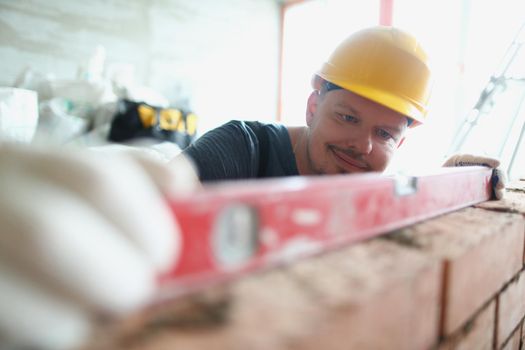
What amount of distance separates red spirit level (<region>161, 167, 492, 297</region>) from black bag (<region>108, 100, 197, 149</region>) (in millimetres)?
2446

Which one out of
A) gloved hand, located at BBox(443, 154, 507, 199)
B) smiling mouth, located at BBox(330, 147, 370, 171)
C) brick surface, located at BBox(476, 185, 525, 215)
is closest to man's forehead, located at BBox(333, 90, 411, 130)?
smiling mouth, located at BBox(330, 147, 370, 171)

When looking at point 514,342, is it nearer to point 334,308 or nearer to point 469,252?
point 469,252

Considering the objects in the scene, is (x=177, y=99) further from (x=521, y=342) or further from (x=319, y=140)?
(x=521, y=342)

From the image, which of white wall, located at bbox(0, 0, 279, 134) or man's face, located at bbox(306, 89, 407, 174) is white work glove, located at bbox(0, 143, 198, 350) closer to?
man's face, located at bbox(306, 89, 407, 174)

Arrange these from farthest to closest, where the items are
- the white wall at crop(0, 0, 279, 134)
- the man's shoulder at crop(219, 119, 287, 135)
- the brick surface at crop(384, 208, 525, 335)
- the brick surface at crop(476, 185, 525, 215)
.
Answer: the white wall at crop(0, 0, 279, 134)
the man's shoulder at crop(219, 119, 287, 135)
the brick surface at crop(476, 185, 525, 215)
the brick surface at crop(384, 208, 525, 335)

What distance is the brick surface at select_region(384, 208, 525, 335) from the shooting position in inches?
21.2

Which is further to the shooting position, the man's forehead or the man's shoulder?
the man's shoulder

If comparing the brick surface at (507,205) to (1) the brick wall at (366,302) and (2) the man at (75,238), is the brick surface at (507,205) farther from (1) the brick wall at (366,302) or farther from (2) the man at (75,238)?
(2) the man at (75,238)

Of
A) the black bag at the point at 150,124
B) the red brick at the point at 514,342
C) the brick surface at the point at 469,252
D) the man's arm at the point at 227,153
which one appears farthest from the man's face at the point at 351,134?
the black bag at the point at 150,124

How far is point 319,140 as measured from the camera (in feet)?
4.38

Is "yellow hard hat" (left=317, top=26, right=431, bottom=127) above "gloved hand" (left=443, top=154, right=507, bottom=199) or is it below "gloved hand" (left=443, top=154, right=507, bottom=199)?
above

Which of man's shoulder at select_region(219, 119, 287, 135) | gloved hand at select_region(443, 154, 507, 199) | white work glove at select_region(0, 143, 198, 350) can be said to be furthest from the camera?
man's shoulder at select_region(219, 119, 287, 135)

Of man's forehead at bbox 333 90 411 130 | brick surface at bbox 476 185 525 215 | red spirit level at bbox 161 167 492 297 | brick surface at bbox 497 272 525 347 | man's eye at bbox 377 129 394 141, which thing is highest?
man's forehead at bbox 333 90 411 130

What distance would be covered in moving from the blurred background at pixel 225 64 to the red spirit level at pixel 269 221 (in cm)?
130
